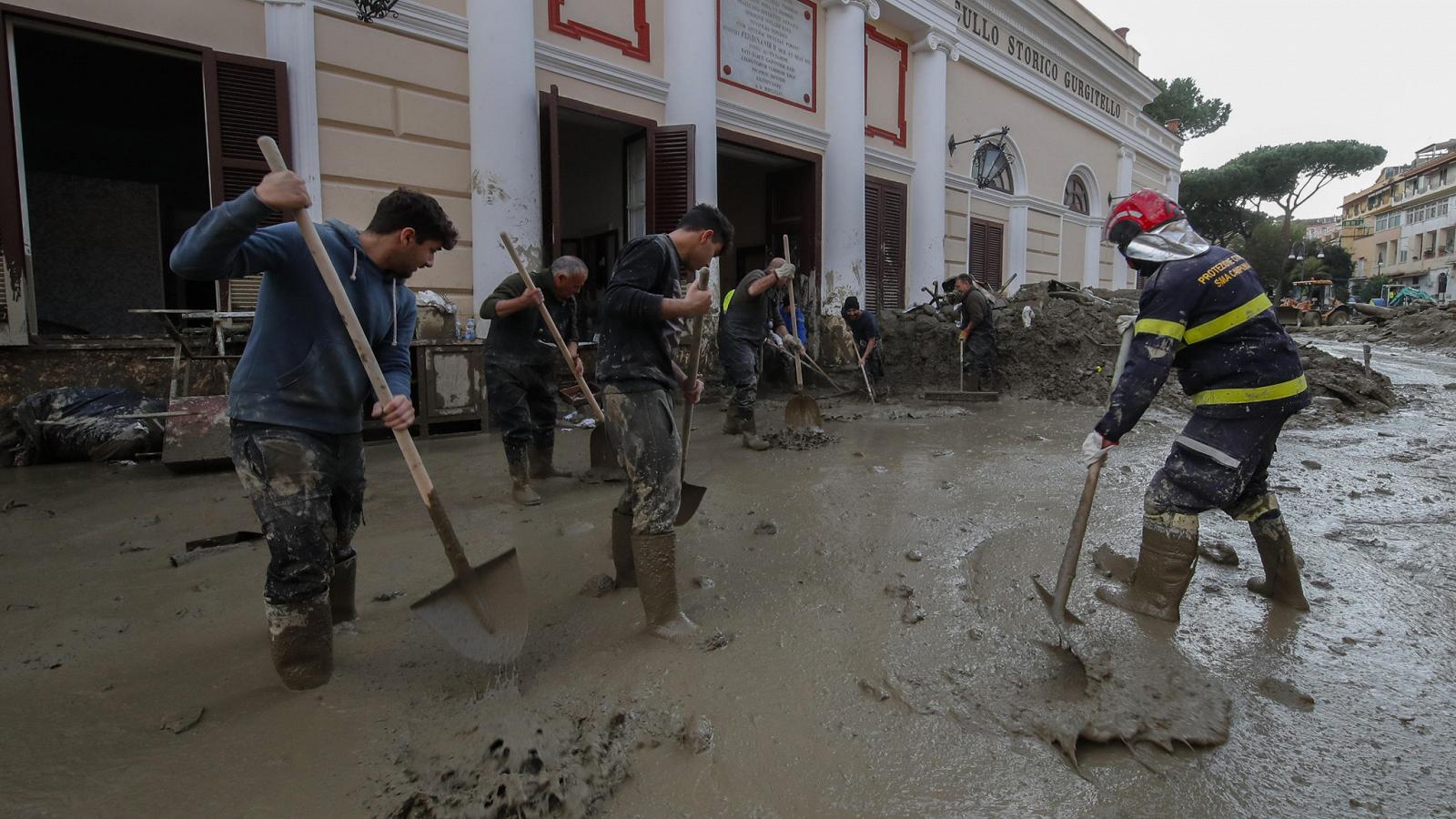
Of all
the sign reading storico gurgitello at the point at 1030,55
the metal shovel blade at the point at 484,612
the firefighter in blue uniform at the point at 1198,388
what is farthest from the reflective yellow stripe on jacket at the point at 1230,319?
the sign reading storico gurgitello at the point at 1030,55

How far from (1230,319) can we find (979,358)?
6.36m

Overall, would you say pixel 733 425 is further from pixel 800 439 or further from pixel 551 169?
pixel 551 169

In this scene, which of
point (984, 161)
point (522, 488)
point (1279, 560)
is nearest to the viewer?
point (1279, 560)

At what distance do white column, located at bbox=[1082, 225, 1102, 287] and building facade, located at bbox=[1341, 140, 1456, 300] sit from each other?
36.4 m

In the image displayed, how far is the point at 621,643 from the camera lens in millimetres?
2334

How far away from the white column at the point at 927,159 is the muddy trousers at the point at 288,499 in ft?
33.8

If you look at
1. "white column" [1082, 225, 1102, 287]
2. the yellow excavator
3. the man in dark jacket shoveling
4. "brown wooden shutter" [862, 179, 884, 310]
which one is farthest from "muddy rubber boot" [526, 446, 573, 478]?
the yellow excavator

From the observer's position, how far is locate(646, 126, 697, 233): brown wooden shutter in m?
7.73

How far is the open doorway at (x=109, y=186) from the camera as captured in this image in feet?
25.8

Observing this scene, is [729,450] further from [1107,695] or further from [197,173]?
[197,173]

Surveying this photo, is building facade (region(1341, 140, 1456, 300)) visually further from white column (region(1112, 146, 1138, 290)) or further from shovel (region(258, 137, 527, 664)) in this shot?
shovel (region(258, 137, 527, 664))

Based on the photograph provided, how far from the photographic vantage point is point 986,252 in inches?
516

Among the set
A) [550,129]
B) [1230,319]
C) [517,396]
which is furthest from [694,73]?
[1230,319]

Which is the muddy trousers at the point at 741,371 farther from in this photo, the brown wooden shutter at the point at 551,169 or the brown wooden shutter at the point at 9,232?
the brown wooden shutter at the point at 9,232
